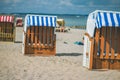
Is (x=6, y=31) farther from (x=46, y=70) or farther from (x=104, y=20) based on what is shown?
(x=104, y=20)

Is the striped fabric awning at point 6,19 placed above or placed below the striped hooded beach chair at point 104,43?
above

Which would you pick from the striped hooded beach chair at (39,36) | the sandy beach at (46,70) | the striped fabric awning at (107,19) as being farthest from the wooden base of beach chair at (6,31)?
the striped fabric awning at (107,19)

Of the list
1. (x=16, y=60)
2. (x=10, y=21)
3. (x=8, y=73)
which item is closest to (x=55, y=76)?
(x=8, y=73)

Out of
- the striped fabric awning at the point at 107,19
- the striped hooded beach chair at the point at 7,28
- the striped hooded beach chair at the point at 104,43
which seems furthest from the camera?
the striped hooded beach chair at the point at 7,28


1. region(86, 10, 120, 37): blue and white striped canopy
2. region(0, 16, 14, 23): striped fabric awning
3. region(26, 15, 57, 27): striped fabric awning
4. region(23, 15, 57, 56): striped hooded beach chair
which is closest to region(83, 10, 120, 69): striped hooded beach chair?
region(86, 10, 120, 37): blue and white striped canopy

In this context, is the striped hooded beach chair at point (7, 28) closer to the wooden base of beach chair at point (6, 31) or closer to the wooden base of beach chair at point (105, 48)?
the wooden base of beach chair at point (6, 31)

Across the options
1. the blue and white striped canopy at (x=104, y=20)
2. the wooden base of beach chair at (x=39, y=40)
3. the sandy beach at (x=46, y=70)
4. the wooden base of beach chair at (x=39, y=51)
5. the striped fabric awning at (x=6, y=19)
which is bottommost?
the sandy beach at (x=46, y=70)

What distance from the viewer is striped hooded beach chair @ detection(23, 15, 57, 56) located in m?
15.7

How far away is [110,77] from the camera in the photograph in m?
10.9

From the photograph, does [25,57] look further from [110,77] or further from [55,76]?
[110,77]

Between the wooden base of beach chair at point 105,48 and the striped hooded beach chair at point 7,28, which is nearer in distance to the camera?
the wooden base of beach chair at point 105,48

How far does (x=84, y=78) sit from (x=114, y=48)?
7.67 feet

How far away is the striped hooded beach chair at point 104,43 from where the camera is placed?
12.2 m

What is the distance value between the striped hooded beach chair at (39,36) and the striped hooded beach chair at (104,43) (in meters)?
3.59
